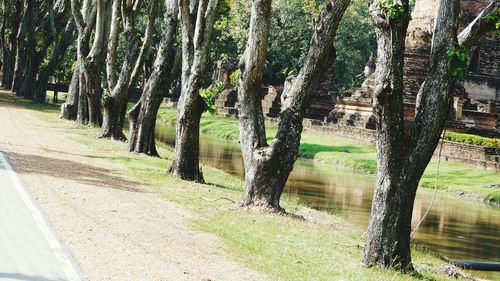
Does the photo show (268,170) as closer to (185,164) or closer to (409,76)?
(185,164)

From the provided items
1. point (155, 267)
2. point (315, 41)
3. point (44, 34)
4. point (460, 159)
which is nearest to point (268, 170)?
point (315, 41)

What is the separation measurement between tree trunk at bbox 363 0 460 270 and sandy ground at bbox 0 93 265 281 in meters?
1.92

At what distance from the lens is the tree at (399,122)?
10000mm

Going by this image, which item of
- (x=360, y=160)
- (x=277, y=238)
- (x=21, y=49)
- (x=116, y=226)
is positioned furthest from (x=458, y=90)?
(x=116, y=226)

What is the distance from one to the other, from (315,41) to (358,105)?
29.4 meters

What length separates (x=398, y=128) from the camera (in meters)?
10.1

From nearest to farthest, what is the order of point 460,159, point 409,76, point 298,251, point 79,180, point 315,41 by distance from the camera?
point 298,251 → point 315,41 → point 79,180 → point 460,159 → point 409,76

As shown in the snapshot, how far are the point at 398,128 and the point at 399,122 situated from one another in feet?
0.25

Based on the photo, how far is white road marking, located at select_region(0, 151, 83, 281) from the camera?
811 centimetres

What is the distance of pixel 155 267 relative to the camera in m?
8.85

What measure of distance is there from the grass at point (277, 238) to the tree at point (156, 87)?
296 cm

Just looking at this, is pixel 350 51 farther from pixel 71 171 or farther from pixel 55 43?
pixel 71 171

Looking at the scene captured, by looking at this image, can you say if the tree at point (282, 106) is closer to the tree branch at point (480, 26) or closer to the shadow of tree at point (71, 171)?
the shadow of tree at point (71, 171)

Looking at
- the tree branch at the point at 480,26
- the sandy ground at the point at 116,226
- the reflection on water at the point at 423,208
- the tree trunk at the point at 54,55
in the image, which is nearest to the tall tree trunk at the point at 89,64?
the reflection on water at the point at 423,208
